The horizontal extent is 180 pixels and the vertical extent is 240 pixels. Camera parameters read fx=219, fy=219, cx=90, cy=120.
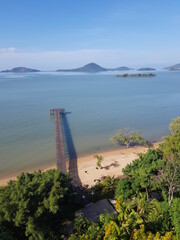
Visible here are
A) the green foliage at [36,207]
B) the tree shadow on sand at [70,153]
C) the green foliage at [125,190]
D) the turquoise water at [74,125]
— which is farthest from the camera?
the turquoise water at [74,125]

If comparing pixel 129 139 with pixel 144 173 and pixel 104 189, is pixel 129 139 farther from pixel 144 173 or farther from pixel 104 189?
pixel 144 173

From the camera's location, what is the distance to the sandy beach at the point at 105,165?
73.1 ft

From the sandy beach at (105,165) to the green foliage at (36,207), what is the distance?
25.4 ft

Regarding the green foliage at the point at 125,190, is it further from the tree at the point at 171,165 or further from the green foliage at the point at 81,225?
the green foliage at the point at 81,225

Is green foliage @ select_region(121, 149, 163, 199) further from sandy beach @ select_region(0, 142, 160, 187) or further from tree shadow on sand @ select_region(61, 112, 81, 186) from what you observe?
tree shadow on sand @ select_region(61, 112, 81, 186)

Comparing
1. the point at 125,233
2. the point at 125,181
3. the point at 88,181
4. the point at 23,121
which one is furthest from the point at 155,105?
the point at 125,233

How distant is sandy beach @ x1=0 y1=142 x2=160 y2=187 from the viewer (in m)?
Result: 22.3

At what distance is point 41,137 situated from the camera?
3422 centimetres

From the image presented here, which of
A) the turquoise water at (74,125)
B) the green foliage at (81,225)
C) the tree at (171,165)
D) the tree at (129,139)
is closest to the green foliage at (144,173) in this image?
the tree at (171,165)

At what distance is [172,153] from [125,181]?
4.20 m

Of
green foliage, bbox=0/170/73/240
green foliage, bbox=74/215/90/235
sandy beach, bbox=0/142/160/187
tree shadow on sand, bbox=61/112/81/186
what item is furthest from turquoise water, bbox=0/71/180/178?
green foliage, bbox=74/215/90/235

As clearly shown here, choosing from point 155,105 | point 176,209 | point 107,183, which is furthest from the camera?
point 155,105

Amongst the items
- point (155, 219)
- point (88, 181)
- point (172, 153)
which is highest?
point (172, 153)

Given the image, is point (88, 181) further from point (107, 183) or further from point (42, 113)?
point (42, 113)
